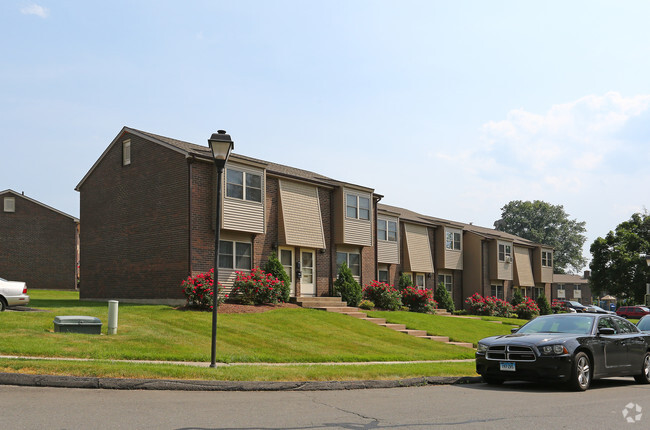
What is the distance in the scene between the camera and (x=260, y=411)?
27.8 ft

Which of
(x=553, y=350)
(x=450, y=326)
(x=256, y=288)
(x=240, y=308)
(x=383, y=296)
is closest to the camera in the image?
(x=553, y=350)

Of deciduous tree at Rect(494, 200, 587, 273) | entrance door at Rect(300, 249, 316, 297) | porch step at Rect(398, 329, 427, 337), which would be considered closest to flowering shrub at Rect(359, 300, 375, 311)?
entrance door at Rect(300, 249, 316, 297)

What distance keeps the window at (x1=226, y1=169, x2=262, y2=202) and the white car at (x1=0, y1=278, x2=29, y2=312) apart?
26.5ft

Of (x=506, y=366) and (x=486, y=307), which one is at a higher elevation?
(x=506, y=366)

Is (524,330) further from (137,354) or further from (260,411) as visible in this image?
(137,354)

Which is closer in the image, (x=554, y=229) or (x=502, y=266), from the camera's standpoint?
(x=502, y=266)

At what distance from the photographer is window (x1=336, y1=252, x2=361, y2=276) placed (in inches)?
1222

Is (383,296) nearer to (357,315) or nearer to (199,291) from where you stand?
(357,315)

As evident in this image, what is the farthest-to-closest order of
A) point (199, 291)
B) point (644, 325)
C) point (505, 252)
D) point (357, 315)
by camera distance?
1. point (505, 252)
2. point (357, 315)
3. point (199, 291)
4. point (644, 325)

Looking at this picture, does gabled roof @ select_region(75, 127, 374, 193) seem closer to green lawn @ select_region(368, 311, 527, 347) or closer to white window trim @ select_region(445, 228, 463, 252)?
green lawn @ select_region(368, 311, 527, 347)

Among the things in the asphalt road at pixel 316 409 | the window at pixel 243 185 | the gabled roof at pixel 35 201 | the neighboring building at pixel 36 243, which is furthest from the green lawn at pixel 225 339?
the gabled roof at pixel 35 201

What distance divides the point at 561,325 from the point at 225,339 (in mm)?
8549

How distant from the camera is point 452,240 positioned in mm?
42844

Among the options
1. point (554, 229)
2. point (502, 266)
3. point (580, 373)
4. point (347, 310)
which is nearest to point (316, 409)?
point (580, 373)
